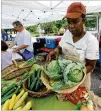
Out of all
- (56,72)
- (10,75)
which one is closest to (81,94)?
(56,72)

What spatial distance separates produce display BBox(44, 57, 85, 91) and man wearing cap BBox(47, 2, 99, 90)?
165mm

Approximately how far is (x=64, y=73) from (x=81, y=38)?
45 centimetres

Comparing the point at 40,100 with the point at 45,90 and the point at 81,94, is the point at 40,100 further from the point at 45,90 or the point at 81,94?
the point at 81,94

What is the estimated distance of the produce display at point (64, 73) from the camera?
1.46m

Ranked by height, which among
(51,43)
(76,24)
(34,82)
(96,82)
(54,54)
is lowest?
(96,82)

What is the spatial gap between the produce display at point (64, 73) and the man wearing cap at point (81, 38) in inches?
6.5

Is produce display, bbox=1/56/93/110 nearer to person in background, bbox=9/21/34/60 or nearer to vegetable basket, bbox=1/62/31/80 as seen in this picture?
vegetable basket, bbox=1/62/31/80

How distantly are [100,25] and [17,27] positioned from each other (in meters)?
4.79

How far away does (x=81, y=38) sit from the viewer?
182cm

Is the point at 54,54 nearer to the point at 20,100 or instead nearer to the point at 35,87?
the point at 35,87

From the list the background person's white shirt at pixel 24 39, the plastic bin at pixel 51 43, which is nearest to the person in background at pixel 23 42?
the background person's white shirt at pixel 24 39

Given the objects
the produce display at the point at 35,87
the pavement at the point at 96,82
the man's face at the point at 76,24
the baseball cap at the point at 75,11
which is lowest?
the pavement at the point at 96,82

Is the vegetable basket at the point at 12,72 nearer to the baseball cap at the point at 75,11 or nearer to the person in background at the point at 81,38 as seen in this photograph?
the person in background at the point at 81,38

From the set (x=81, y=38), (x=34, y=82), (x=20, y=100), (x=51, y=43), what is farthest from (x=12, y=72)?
(x=51, y=43)
